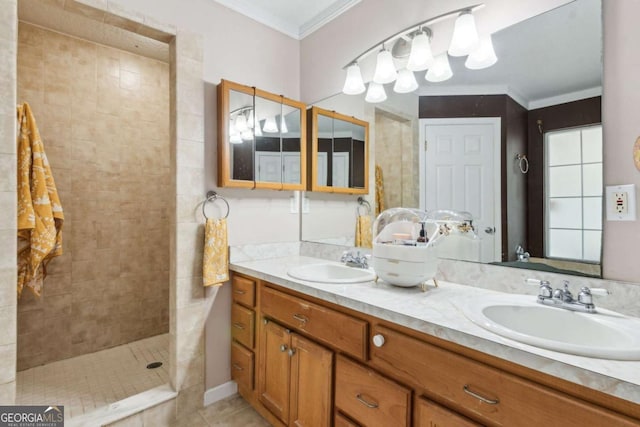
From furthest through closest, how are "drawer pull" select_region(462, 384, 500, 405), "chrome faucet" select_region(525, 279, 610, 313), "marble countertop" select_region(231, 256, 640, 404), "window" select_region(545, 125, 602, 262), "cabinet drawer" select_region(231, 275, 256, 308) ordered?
1. "cabinet drawer" select_region(231, 275, 256, 308)
2. "window" select_region(545, 125, 602, 262)
3. "chrome faucet" select_region(525, 279, 610, 313)
4. "drawer pull" select_region(462, 384, 500, 405)
5. "marble countertop" select_region(231, 256, 640, 404)

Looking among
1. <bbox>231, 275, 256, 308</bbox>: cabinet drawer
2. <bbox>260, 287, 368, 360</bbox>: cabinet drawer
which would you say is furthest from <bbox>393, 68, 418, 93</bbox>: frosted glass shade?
<bbox>231, 275, 256, 308</bbox>: cabinet drawer

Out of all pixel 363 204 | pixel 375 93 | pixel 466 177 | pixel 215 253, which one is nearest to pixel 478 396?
pixel 466 177

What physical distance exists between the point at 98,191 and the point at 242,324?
1723 millimetres

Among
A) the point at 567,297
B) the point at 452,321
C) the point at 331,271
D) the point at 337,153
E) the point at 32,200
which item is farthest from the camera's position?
the point at 337,153

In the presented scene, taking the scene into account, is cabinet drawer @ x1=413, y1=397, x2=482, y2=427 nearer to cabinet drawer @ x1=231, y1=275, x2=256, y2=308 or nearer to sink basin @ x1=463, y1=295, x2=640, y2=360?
sink basin @ x1=463, y1=295, x2=640, y2=360

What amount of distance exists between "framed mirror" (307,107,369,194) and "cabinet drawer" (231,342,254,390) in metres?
1.15

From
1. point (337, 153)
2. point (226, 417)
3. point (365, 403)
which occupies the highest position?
point (337, 153)

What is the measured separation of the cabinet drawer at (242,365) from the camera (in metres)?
1.82

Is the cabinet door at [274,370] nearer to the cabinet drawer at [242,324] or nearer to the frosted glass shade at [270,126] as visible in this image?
the cabinet drawer at [242,324]

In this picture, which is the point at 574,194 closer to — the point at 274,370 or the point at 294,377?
the point at 294,377

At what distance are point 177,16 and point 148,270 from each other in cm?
207

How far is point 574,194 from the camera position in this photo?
120cm

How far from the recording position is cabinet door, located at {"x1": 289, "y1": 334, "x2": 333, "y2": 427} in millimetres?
1309

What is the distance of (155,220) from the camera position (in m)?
Answer: 2.86
